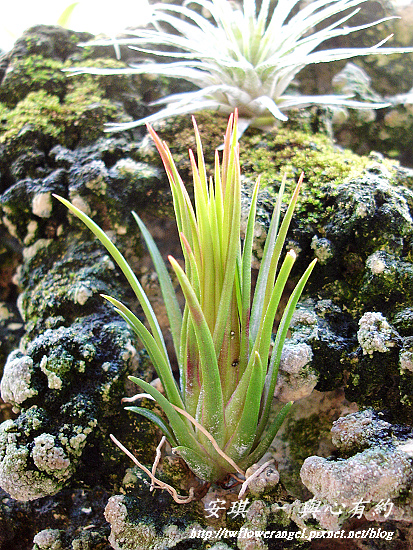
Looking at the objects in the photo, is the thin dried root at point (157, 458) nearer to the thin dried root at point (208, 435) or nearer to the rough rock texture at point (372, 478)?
the thin dried root at point (208, 435)

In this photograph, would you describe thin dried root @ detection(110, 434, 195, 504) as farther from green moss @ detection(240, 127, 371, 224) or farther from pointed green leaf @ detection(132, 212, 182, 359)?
green moss @ detection(240, 127, 371, 224)

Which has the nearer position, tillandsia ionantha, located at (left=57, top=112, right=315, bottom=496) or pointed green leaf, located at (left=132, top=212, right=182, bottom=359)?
tillandsia ionantha, located at (left=57, top=112, right=315, bottom=496)

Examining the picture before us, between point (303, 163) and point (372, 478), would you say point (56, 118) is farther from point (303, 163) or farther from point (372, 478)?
point (372, 478)

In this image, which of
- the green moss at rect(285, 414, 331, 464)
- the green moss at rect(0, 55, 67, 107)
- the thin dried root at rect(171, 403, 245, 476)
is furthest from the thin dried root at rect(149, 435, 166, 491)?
the green moss at rect(0, 55, 67, 107)

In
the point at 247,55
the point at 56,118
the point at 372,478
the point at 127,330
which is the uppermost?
the point at 247,55

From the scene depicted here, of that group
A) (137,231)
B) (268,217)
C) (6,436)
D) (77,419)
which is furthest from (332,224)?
(6,436)

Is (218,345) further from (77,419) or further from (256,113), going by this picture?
(256,113)

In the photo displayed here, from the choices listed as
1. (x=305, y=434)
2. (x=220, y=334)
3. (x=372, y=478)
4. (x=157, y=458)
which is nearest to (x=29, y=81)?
(x=220, y=334)

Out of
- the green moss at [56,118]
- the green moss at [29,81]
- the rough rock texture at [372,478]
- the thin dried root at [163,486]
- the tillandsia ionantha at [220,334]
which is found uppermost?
the green moss at [29,81]

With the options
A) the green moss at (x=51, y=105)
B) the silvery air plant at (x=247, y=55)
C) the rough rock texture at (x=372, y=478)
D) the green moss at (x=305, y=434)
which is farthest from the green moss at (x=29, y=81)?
the rough rock texture at (x=372, y=478)
